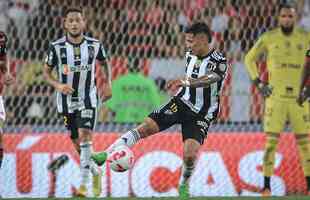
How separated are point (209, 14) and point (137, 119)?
1509 mm

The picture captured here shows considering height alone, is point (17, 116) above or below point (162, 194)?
above

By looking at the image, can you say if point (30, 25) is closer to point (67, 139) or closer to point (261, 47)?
point (67, 139)

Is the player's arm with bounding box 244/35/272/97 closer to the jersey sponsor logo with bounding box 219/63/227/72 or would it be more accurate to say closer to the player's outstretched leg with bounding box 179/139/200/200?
the jersey sponsor logo with bounding box 219/63/227/72

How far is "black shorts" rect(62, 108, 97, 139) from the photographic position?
30.0 ft

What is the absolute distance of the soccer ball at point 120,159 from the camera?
25.8ft

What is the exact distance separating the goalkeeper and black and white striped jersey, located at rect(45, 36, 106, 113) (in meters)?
1.50

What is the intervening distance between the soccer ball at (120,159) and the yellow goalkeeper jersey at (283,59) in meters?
2.38

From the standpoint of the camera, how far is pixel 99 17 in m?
11.6

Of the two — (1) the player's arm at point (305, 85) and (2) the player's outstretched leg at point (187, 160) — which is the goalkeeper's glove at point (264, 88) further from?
(2) the player's outstretched leg at point (187, 160)

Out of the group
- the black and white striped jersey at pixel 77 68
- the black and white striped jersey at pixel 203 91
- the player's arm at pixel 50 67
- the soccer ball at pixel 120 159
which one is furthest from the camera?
the black and white striped jersey at pixel 77 68

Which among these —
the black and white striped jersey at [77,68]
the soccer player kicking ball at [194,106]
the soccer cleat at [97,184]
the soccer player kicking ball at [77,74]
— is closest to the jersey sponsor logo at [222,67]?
the soccer player kicking ball at [194,106]

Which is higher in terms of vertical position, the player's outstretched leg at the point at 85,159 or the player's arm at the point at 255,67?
the player's arm at the point at 255,67

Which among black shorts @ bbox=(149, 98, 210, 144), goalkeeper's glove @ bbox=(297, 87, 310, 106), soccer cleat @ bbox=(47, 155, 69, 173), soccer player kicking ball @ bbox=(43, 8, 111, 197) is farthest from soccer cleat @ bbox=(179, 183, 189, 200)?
soccer cleat @ bbox=(47, 155, 69, 173)

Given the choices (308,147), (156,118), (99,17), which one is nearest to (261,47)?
(308,147)
